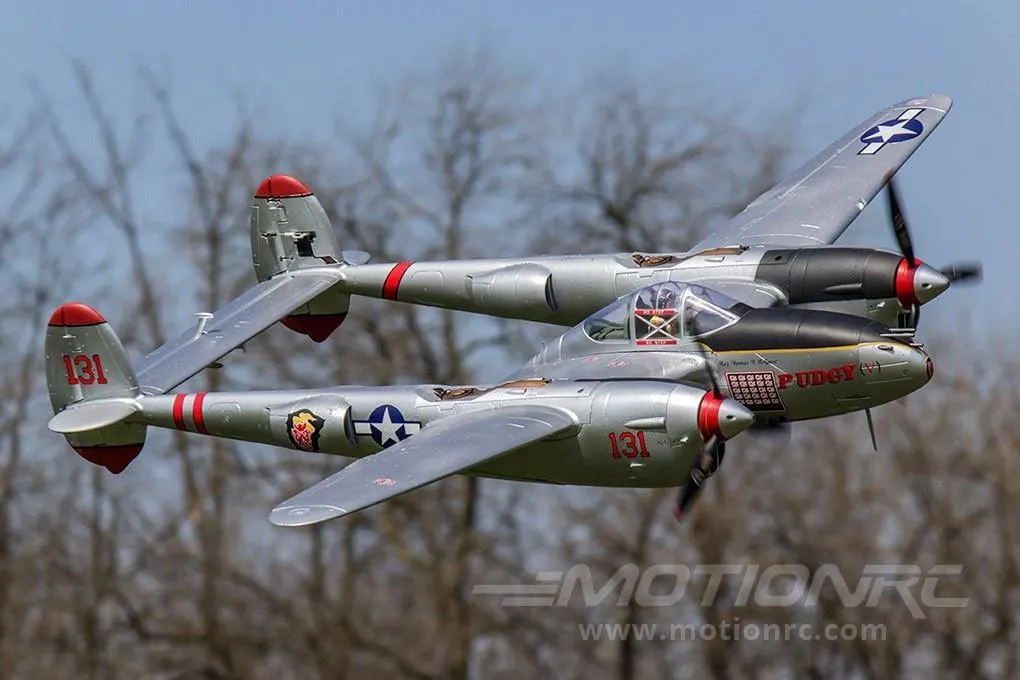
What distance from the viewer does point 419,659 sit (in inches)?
1788

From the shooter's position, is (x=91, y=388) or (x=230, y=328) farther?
(x=230, y=328)

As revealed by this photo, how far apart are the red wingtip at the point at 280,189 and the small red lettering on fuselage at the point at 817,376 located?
11311mm

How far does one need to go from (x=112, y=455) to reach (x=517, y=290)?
20.7 ft

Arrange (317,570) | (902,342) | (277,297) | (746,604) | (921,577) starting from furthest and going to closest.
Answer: (317,570)
(746,604)
(921,577)
(277,297)
(902,342)

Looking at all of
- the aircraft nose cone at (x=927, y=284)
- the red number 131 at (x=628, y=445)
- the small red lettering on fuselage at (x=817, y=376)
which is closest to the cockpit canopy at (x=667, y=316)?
the small red lettering on fuselage at (x=817, y=376)

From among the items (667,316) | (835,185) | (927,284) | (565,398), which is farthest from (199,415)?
(835,185)

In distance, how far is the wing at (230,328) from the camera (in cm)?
2761

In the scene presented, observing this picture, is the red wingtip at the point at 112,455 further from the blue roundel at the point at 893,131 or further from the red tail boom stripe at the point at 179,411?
the blue roundel at the point at 893,131

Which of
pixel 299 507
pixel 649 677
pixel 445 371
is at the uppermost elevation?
pixel 299 507

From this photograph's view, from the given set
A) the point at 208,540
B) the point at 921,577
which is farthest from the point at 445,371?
the point at 921,577

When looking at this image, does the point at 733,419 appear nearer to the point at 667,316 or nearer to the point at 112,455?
the point at 667,316

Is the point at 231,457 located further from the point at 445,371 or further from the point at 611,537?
the point at 611,537

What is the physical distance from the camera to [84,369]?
27406mm

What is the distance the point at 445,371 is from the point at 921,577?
11.6 meters
